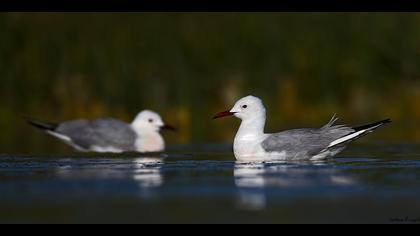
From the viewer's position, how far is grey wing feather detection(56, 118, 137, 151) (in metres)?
15.6

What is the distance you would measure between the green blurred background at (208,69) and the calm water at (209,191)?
818 centimetres

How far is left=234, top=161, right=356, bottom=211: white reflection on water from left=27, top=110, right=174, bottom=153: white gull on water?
13.2 ft

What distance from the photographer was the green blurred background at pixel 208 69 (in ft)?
68.7

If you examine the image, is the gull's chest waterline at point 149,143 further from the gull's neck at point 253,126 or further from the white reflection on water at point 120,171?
the gull's neck at point 253,126

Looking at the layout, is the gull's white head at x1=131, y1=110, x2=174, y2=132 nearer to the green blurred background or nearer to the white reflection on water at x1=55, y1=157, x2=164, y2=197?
the white reflection on water at x1=55, y1=157, x2=164, y2=197

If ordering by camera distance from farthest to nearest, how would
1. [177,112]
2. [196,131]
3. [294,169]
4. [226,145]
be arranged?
1. [177,112]
2. [196,131]
3. [226,145]
4. [294,169]

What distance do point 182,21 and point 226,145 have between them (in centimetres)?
789

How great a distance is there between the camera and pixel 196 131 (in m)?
18.9

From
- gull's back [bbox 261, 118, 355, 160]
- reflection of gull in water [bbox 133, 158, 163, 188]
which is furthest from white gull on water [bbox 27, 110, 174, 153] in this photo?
gull's back [bbox 261, 118, 355, 160]

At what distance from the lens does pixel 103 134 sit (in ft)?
51.1

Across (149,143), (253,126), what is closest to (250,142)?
(253,126)

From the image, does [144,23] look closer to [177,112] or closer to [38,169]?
[177,112]

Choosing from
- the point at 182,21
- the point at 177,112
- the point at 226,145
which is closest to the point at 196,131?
the point at 177,112

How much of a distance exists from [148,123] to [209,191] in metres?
7.19
